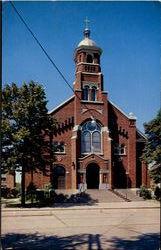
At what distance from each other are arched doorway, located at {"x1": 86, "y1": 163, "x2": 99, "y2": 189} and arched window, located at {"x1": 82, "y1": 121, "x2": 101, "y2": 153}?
153 centimetres

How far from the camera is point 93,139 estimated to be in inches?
1265

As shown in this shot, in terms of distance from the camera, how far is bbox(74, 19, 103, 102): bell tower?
33.3m

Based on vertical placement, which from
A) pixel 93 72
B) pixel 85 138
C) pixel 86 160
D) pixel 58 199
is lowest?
pixel 58 199

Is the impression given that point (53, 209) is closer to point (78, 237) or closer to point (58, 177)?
point (78, 237)

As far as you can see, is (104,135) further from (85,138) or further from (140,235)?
(140,235)

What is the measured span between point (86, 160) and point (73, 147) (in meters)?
1.71

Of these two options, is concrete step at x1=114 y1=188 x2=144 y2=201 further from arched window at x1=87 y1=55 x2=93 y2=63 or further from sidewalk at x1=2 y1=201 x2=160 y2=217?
arched window at x1=87 y1=55 x2=93 y2=63

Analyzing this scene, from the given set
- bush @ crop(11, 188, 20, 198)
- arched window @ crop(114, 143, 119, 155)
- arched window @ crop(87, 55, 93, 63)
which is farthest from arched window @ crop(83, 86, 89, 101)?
bush @ crop(11, 188, 20, 198)

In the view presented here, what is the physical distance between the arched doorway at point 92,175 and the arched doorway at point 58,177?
2.49 meters

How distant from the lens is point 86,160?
3075 cm

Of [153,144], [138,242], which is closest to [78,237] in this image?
[138,242]

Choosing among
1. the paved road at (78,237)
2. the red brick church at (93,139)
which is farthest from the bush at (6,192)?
the paved road at (78,237)

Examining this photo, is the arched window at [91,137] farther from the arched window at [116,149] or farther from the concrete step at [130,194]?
the concrete step at [130,194]

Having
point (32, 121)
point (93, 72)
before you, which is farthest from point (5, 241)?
point (93, 72)
